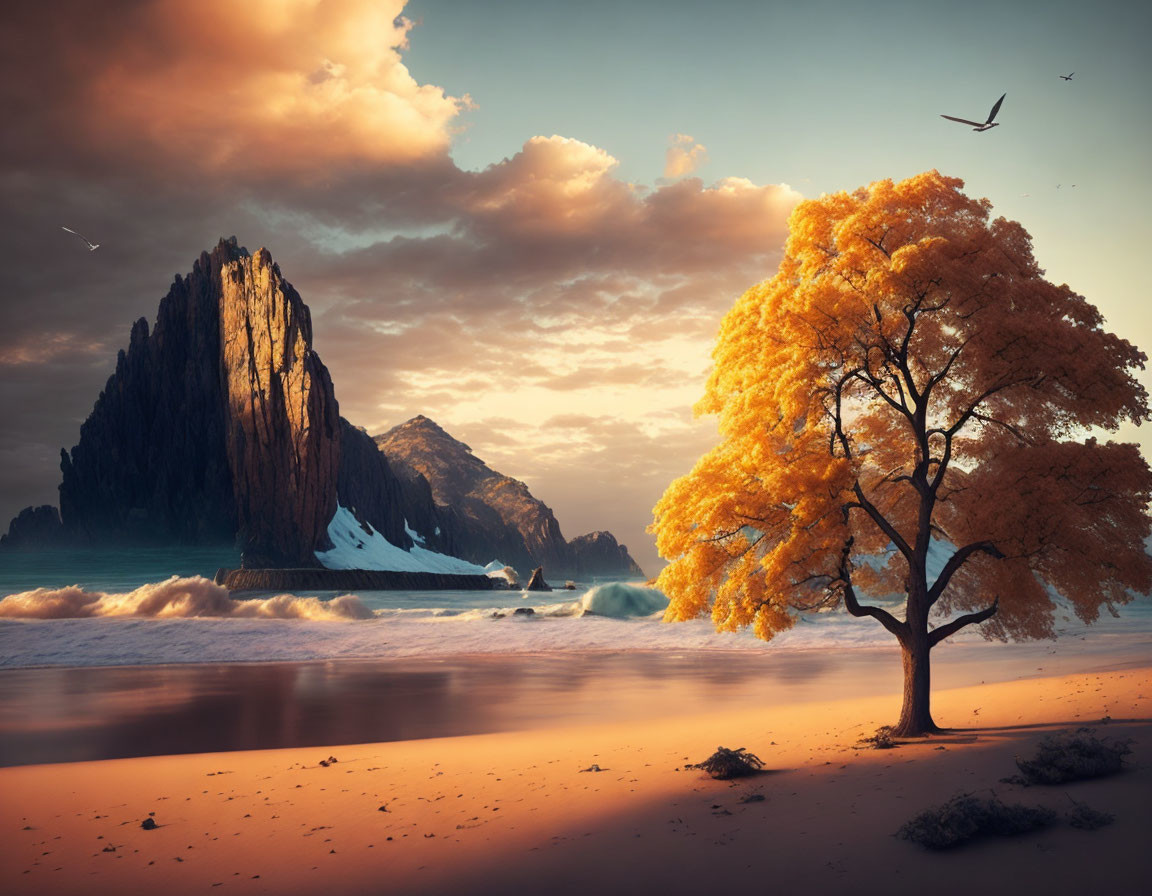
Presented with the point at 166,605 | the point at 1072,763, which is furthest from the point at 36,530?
the point at 1072,763

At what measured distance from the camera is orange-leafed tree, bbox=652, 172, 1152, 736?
10.9 metres

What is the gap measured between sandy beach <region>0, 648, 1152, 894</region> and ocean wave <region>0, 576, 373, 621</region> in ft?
102

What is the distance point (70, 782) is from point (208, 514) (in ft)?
394

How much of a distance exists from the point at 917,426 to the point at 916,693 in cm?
422

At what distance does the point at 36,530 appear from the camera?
127438 mm

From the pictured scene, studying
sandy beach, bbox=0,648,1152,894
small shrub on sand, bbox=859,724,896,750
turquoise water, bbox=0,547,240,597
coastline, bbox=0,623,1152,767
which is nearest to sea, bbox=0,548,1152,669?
coastline, bbox=0,623,1152,767

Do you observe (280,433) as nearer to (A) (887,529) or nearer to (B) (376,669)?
(B) (376,669)

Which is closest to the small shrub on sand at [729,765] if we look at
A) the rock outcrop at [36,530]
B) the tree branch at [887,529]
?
the tree branch at [887,529]

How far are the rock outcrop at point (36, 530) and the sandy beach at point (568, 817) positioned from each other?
141 meters

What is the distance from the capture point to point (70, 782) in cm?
998

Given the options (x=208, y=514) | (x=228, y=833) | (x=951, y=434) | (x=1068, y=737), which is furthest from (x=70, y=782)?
(x=208, y=514)

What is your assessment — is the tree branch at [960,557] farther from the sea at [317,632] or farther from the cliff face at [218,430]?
the cliff face at [218,430]

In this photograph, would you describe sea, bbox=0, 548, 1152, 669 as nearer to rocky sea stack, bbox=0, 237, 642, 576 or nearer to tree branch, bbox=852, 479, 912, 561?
tree branch, bbox=852, 479, 912, 561

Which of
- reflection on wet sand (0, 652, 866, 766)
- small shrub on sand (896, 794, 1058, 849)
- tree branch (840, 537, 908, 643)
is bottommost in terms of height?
reflection on wet sand (0, 652, 866, 766)
